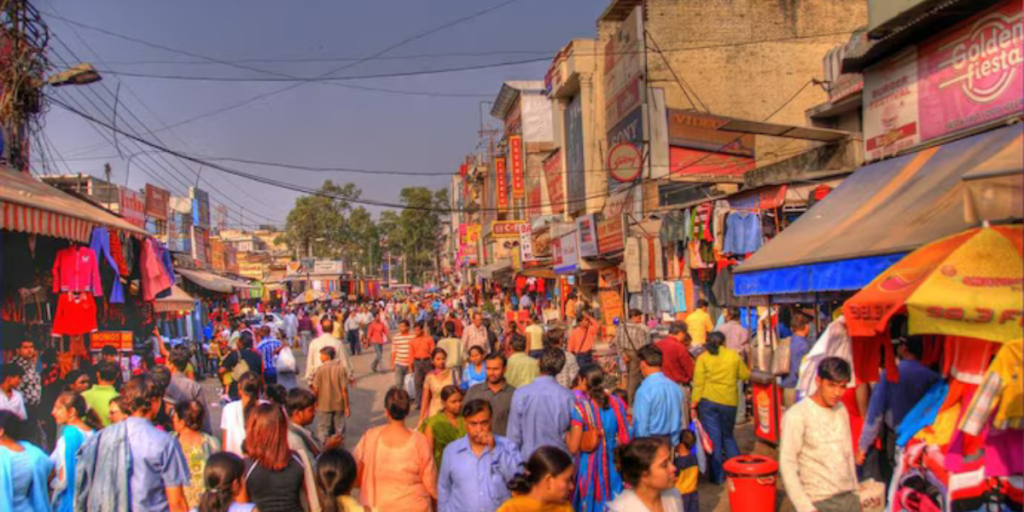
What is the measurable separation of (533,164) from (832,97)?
2388 cm

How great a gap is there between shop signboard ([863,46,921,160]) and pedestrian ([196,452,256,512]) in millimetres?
8774

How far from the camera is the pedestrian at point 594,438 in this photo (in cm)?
597

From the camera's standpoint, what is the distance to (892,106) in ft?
34.1

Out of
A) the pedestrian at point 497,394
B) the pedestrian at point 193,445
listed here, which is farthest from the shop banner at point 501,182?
the pedestrian at point 193,445

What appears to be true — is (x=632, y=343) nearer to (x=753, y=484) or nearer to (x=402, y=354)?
(x=402, y=354)

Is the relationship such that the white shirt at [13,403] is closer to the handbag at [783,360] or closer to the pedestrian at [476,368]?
the pedestrian at [476,368]

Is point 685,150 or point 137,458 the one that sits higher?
point 685,150

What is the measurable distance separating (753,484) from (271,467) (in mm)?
4088

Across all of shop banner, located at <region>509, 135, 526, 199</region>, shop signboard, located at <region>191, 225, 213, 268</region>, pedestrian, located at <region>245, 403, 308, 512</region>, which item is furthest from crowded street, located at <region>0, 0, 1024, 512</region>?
shop banner, located at <region>509, 135, 526, 199</region>

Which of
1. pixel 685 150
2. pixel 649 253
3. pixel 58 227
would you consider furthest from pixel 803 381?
pixel 685 150

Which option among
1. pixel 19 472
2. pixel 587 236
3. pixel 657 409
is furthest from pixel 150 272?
pixel 587 236

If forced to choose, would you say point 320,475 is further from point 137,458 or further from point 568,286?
point 568,286

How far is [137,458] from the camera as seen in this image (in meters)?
5.09

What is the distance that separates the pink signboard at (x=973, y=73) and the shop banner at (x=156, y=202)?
89.4 ft
